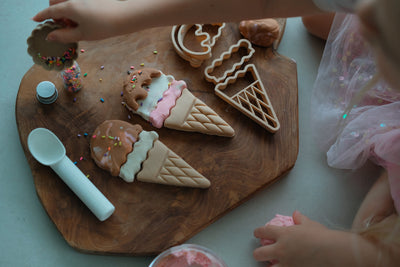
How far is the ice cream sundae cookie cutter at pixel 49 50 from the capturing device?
0.76m

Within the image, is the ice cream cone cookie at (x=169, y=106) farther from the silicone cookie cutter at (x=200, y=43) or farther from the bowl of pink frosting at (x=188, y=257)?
the bowl of pink frosting at (x=188, y=257)

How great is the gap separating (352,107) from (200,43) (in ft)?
1.43

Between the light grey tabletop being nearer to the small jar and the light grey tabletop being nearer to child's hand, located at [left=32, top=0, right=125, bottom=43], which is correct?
the small jar

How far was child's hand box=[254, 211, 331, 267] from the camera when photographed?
0.78 meters

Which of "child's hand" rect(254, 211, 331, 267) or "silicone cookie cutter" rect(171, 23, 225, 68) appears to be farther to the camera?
"silicone cookie cutter" rect(171, 23, 225, 68)

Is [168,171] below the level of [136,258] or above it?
above

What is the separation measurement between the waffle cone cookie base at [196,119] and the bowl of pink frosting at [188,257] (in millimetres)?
281

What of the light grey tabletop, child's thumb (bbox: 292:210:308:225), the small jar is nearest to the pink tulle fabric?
the light grey tabletop

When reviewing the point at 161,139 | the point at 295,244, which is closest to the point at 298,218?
the point at 295,244

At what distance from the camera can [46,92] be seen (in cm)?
90

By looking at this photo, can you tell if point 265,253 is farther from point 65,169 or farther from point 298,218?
point 65,169

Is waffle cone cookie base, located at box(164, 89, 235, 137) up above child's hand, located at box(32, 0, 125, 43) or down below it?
below

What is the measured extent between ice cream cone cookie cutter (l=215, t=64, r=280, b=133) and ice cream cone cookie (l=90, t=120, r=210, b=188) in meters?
0.21

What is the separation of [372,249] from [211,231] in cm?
36
